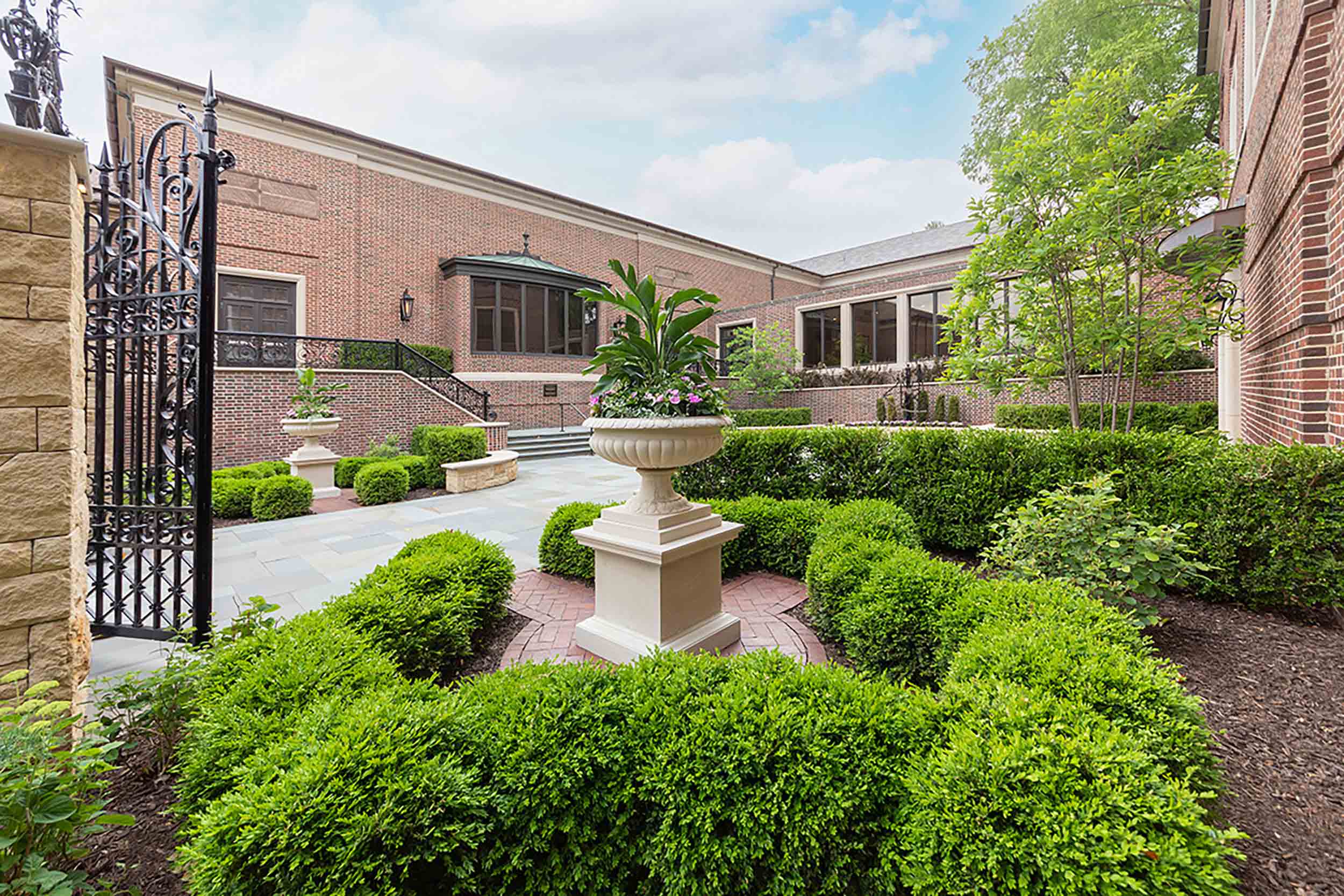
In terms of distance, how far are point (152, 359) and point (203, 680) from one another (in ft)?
8.07

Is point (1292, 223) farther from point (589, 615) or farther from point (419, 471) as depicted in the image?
point (419, 471)

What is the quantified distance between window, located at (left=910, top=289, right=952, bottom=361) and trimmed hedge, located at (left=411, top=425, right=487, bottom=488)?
46.3 ft

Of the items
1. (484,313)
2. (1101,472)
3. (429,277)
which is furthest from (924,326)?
(429,277)

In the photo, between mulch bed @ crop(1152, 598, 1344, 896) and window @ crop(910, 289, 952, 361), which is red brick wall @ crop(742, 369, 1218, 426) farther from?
mulch bed @ crop(1152, 598, 1344, 896)

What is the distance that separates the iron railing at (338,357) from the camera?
11.0 m

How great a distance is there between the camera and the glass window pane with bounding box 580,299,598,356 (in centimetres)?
1769

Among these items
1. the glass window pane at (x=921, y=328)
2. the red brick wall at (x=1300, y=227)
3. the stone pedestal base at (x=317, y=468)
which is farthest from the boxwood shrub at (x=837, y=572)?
the glass window pane at (x=921, y=328)

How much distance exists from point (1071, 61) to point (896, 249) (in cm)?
1118

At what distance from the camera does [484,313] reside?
15.8m

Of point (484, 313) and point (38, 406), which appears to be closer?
point (38, 406)

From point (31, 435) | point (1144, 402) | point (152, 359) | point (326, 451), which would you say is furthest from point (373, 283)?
point (1144, 402)

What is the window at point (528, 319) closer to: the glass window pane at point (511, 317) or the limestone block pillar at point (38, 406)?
the glass window pane at point (511, 317)

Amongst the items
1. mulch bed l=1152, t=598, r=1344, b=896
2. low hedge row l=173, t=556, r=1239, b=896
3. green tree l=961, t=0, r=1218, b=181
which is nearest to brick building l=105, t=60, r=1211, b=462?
green tree l=961, t=0, r=1218, b=181

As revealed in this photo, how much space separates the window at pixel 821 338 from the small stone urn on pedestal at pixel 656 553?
18.2 metres
